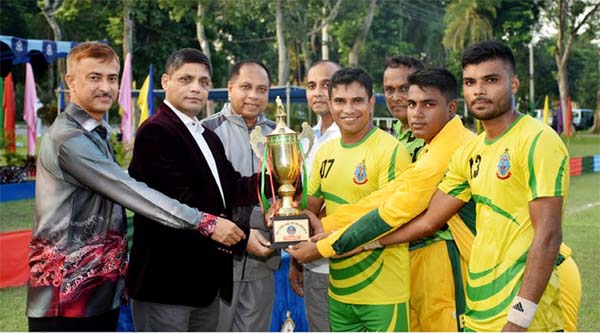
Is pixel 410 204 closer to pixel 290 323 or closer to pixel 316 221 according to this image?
pixel 316 221

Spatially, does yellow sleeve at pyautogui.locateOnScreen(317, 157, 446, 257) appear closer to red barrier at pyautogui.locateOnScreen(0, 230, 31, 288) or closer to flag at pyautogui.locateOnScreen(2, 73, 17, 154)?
red barrier at pyautogui.locateOnScreen(0, 230, 31, 288)

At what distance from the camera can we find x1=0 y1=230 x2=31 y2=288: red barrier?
6.62 metres

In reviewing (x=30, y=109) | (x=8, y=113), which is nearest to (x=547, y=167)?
(x=8, y=113)

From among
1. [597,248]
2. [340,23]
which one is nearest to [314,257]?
[597,248]

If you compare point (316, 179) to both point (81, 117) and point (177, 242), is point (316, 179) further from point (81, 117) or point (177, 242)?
point (81, 117)

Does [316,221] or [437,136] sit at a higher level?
[437,136]

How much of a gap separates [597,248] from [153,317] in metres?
7.51

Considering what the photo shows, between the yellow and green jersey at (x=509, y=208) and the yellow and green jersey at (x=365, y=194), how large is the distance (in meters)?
0.72

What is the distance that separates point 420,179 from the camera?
10.9 ft

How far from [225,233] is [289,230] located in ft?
1.14

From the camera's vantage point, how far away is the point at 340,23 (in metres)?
33.2

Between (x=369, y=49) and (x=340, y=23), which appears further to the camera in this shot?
(x=369, y=49)

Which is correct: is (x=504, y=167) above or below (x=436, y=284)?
above

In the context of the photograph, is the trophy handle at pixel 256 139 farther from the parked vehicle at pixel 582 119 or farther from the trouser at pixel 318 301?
the parked vehicle at pixel 582 119
